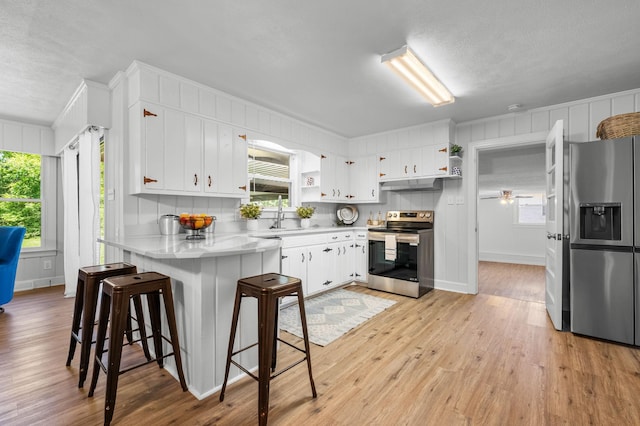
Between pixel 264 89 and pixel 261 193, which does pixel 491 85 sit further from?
pixel 261 193

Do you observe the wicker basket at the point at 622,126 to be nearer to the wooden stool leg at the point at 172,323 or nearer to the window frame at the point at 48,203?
the wooden stool leg at the point at 172,323

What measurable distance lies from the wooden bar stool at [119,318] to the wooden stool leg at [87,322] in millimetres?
179

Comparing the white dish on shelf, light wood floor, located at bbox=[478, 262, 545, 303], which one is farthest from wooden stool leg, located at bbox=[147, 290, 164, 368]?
light wood floor, located at bbox=[478, 262, 545, 303]

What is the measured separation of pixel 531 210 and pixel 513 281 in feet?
10.9

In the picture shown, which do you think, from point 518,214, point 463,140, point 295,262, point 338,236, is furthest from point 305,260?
point 518,214

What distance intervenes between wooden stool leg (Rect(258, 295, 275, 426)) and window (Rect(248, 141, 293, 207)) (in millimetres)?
2622

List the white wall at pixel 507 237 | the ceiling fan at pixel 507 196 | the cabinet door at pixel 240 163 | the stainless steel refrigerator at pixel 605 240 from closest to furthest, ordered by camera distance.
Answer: the stainless steel refrigerator at pixel 605 240 → the cabinet door at pixel 240 163 → the white wall at pixel 507 237 → the ceiling fan at pixel 507 196

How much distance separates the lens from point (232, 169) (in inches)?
132

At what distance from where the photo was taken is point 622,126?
8.98ft

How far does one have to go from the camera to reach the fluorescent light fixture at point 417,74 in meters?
2.37

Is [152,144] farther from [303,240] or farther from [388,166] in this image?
[388,166]

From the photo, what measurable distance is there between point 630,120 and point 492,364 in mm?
2470

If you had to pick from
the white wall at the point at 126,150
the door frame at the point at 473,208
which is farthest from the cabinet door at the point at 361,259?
the white wall at the point at 126,150

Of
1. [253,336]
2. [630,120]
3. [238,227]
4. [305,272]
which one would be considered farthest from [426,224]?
[253,336]
